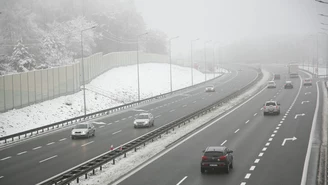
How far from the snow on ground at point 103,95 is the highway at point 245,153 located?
20083mm

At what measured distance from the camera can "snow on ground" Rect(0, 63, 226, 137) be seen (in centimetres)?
5059

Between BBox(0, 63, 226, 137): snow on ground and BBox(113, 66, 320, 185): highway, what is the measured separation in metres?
20.1

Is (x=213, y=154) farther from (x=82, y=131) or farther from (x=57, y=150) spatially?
(x=82, y=131)

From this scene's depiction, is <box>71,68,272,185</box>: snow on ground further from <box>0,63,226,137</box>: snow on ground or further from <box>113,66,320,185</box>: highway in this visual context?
<box>0,63,226,137</box>: snow on ground

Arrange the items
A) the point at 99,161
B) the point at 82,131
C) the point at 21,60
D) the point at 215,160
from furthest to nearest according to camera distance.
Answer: the point at 21,60 < the point at 82,131 < the point at 99,161 < the point at 215,160

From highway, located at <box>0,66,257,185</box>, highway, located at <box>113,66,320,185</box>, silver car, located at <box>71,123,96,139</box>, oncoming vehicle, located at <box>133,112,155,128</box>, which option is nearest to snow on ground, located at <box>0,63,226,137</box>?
highway, located at <box>0,66,257,185</box>

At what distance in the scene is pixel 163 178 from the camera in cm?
2381

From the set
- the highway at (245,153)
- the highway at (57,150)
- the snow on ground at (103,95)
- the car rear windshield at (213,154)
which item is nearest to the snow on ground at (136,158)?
the highway at (245,153)

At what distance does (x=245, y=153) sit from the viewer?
3005cm

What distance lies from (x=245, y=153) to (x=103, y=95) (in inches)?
1901

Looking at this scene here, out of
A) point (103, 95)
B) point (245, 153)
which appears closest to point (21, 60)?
point (103, 95)

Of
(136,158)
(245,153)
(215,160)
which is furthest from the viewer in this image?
(245,153)

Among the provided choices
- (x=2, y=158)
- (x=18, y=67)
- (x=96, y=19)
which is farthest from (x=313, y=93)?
(x=96, y=19)

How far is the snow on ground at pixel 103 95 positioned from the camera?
50.6 m
